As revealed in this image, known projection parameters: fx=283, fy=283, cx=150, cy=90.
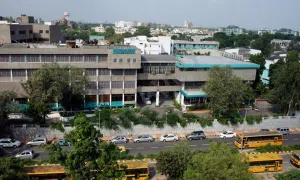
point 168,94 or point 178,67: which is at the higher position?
point 178,67

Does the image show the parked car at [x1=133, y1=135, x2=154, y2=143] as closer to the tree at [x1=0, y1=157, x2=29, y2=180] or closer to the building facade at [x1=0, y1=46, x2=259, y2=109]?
the building facade at [x1=0, y1=46, x2=259, y2=109]

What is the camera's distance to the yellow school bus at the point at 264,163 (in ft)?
92.7

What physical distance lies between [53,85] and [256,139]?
85.2 ft

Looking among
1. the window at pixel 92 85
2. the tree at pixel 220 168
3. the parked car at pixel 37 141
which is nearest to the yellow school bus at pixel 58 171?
the tree at pixel 220 168

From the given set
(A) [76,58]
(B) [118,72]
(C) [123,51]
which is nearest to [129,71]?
(B) [118,72]

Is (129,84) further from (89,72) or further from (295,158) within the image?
(295,158)

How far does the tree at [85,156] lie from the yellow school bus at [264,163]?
15555 mm

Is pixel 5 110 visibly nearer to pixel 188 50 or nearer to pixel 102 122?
pixel 102 122

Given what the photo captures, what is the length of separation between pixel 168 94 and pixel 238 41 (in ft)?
328

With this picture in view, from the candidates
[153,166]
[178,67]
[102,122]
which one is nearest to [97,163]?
[153,166]

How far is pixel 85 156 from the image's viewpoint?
61.1 ft

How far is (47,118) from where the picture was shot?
39.5m

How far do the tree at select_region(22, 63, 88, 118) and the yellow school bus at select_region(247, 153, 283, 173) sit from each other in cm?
2382

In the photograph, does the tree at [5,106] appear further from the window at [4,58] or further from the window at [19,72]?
the window at [4,58]
